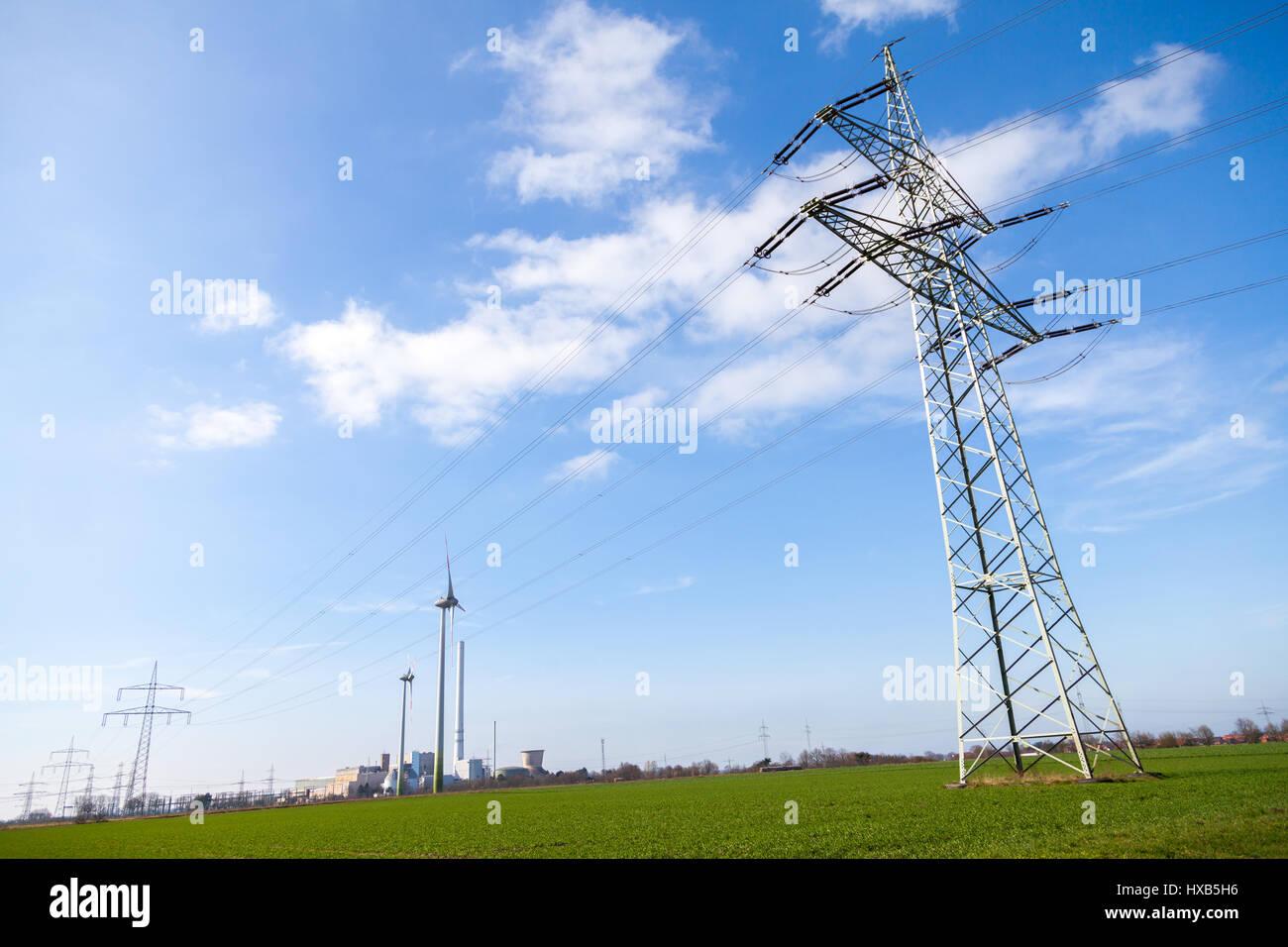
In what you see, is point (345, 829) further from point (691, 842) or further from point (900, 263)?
point (900, 263)

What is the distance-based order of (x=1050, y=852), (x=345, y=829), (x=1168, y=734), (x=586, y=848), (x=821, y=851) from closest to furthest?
(x=1050, y=852) → (x=821, y=851) → (x=586, y=848) → (x=345, y=829) → (x=1168, y=734)
